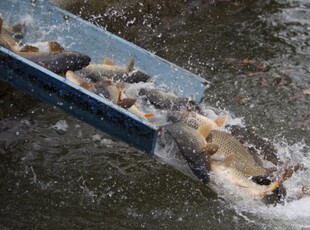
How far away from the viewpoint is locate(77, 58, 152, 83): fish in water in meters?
6.77

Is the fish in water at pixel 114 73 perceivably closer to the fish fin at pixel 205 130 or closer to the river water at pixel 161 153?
the river water at pixel 161 153

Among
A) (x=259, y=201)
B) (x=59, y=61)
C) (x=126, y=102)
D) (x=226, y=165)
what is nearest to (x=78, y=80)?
(x=59, y=61)

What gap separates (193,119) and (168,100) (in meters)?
0.48

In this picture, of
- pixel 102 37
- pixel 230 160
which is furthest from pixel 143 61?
pixel 230 160

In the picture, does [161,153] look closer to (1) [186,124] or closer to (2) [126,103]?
(1) [186,124]

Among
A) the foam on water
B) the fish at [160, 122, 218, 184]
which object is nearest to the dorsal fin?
the fish at [160, 122, 218, 184]

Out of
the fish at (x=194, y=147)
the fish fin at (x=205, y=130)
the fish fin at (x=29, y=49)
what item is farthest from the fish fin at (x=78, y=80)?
the fish fin at (x=205, y=130)

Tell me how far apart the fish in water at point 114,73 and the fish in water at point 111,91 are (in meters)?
0.26

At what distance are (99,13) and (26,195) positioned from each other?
12.8 feet

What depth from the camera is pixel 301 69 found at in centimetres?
912

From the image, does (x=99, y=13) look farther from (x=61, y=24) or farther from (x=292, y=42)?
(x=292, y=42)

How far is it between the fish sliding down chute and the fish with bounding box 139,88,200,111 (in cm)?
41

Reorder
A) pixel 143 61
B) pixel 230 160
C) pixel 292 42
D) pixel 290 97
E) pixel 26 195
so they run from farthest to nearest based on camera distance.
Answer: pixel 292 42 < pixel 290 97 < pixel 143 61 < pixel 26 195 < pixel 230 160

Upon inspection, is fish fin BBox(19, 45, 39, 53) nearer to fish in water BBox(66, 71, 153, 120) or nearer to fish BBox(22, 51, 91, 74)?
fish BBox(22, 51, 91, 74)
